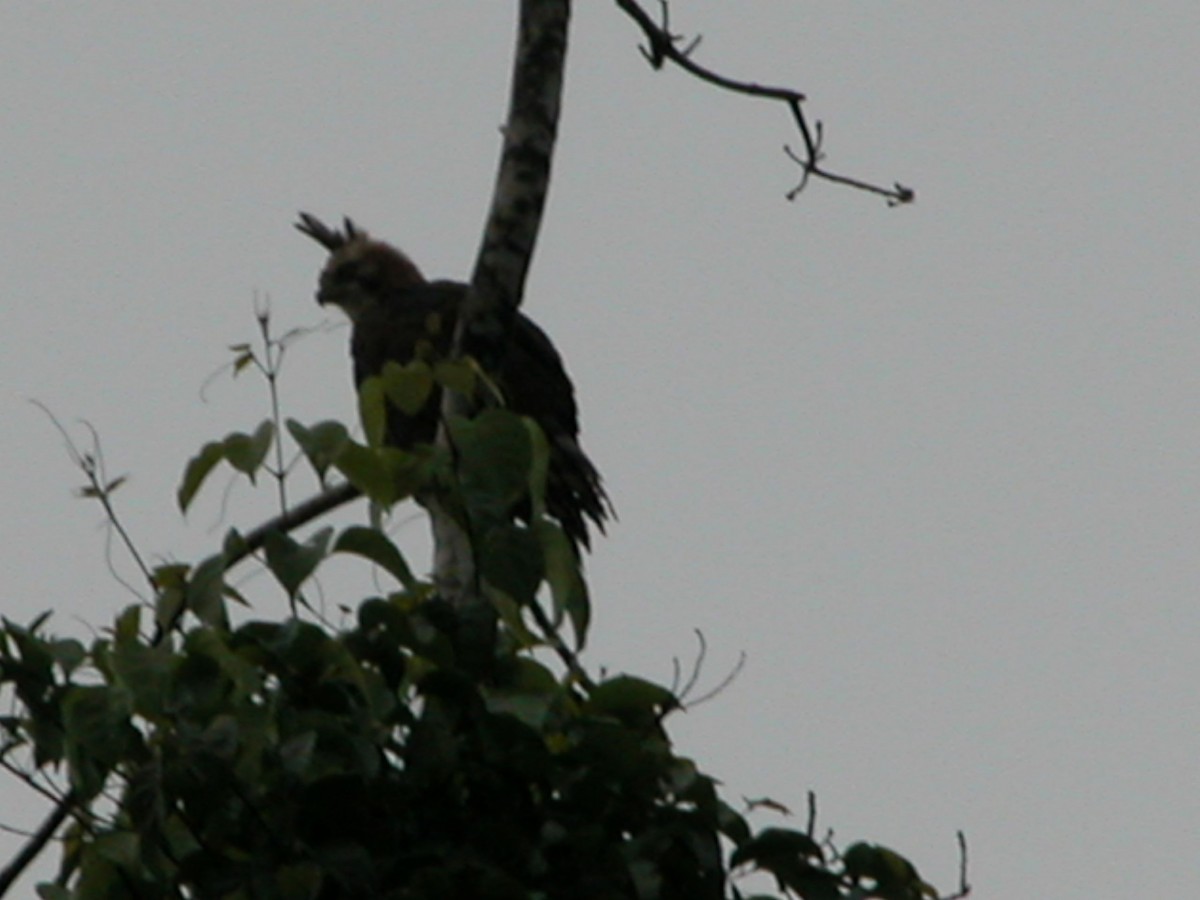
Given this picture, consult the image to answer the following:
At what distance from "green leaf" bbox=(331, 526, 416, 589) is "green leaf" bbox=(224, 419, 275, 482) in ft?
0.61

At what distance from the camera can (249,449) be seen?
3.38 metres

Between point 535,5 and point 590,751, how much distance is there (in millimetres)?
1788

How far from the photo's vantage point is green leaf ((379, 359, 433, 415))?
11.6 feet

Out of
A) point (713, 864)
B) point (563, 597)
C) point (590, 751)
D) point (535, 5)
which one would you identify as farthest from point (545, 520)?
point (535, 5)

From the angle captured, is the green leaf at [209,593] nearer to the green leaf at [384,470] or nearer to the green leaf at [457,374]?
the green leaf at [384,470]

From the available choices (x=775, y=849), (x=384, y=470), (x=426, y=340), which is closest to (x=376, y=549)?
(x=384, y=470)

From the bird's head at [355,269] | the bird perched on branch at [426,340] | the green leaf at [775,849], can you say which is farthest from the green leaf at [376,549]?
the bird's head at [355,269]

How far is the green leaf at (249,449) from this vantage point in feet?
11.0

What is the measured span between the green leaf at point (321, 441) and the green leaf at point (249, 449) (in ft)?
0.18

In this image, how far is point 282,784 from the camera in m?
3.22

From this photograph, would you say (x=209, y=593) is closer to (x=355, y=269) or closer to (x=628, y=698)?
(x=628, y=698)

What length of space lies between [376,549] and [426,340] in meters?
2.59

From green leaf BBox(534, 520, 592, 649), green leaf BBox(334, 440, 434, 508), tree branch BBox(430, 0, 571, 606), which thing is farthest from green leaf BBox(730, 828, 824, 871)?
tree branch BBox(430, 0, 571, 606)

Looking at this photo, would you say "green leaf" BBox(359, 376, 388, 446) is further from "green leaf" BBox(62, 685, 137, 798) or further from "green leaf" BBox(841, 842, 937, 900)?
"green leaf" BBox(841, 842, 937, 900)
